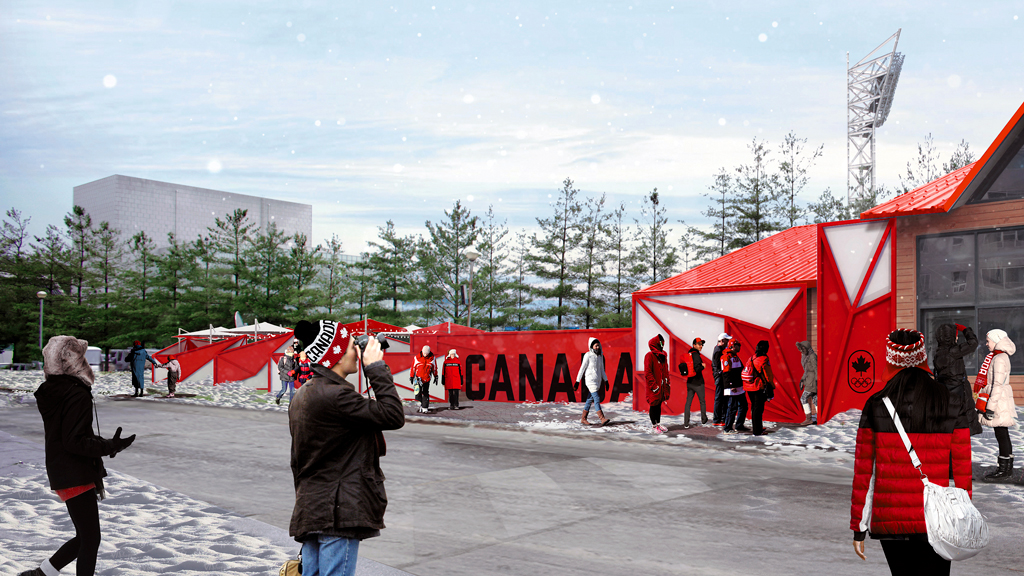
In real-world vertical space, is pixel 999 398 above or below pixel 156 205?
below

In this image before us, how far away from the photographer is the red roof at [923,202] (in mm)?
15011

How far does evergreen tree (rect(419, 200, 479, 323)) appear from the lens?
4725 centimetres

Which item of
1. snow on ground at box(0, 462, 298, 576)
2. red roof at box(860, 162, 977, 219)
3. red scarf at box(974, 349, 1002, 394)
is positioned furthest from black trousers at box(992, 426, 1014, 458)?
snow on ground at box(0, 462, 298, 576)

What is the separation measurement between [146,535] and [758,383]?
10321 millimetres

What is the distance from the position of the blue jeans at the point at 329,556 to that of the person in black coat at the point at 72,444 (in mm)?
1666

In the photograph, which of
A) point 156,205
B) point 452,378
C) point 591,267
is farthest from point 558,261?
point 156,205

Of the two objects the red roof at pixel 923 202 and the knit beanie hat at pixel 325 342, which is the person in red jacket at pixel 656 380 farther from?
the knit beanie hat at pixel 325 342

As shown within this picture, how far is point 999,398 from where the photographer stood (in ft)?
29.3

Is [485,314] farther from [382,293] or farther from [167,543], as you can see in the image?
[167,543]

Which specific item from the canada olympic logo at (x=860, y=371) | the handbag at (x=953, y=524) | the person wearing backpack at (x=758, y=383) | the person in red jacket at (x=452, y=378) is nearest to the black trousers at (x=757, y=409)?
the person wearing backpack at (x=758, y=383)

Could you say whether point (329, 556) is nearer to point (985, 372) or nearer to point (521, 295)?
point (985, 372)

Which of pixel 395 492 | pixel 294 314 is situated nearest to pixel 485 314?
pixel 294 314

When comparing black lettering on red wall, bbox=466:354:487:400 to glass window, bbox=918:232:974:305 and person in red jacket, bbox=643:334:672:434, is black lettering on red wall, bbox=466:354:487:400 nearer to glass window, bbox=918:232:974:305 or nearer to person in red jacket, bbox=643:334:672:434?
person in red jacket, bbox=643:334:672:434

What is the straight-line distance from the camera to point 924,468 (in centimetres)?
361
